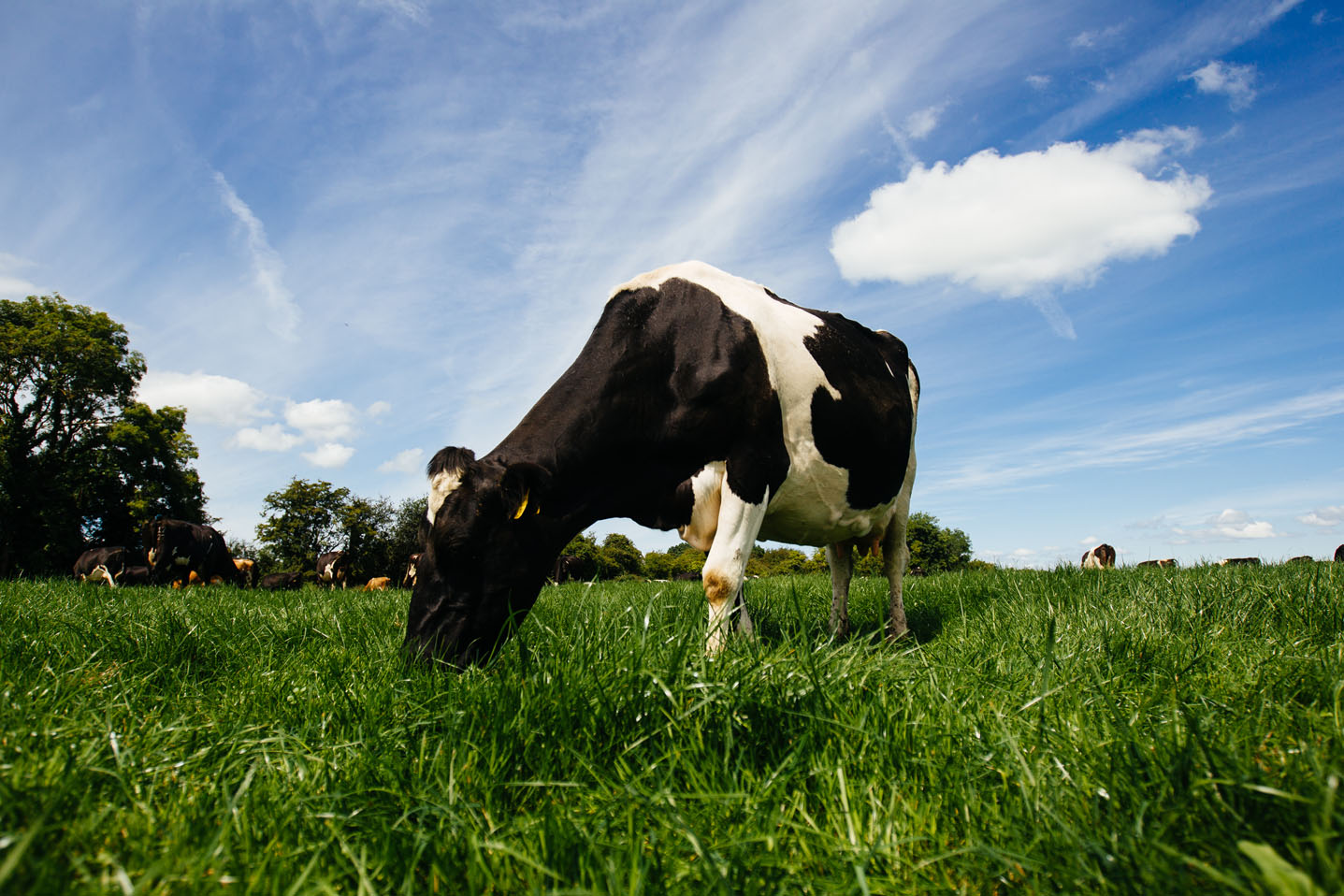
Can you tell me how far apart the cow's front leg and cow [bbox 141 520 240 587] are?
2346 centimetres

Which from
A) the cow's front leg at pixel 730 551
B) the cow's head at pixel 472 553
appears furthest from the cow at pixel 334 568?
the cow's front leg at pixel 730 551

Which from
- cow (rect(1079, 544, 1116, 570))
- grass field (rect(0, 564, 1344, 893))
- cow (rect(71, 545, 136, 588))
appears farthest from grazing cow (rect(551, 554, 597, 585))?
grass field (rect(0, 564, 1344, 893))

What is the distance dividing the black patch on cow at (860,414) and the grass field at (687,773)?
2.20 meters

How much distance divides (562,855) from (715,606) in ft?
8.97

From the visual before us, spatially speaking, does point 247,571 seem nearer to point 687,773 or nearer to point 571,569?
point 571,569

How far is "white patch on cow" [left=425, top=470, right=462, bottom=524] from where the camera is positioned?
416 cm

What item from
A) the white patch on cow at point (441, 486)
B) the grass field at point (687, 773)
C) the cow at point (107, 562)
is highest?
the white patch on cow at point (441, 486)

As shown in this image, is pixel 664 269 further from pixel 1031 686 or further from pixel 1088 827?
pixel 1088 827

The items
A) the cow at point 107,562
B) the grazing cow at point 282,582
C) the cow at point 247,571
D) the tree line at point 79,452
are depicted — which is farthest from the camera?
the tree line at point 79,452

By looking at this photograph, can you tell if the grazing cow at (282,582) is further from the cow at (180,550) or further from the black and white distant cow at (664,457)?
the black and white distant cow at (664,457)

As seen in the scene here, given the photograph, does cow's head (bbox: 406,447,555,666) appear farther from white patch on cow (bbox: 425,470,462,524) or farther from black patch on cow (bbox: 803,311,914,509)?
black patch on cow (bbox: 803,311,914,509)

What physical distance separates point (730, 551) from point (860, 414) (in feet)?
6.23

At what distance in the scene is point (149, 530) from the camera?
75.3 ft

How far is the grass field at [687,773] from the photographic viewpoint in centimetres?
139
